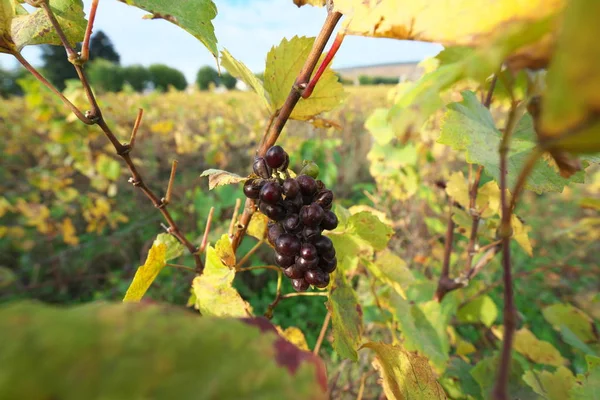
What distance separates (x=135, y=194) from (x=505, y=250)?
4.58 meters

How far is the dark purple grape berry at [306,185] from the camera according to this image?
63cm

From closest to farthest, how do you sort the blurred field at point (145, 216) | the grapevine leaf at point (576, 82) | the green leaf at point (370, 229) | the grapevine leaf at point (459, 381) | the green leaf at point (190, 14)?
1. the grapevine leaf at point (576, 82)
2. the green leaf at point (190, 14)
3. the green leaf at point (370, 229)
4. the grapevine leaf at point (459, 381)
5. the blurred field at point (145, 216)

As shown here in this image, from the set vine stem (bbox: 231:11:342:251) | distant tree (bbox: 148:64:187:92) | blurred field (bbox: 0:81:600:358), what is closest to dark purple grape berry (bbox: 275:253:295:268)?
vine stem (bbox: 231:11:342:251)

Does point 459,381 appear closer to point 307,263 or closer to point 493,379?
point 493,379

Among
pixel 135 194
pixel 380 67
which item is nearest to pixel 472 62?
pixel 135 194

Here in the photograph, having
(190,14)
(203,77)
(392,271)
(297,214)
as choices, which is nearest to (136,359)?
(297,214)

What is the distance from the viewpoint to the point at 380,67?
39094mm

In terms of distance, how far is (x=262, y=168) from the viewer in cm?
61

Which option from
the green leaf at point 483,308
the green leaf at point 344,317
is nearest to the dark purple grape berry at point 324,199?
the green leaf at point 344,317

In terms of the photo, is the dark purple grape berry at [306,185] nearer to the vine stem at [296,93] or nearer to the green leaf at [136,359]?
the vine stem at [296,93]

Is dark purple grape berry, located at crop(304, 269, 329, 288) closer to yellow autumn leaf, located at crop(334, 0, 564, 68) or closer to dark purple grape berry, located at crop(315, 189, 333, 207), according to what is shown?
dark purple grape berry, located at crop(315, 189, 333, 207)

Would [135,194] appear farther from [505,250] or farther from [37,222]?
[505,250]

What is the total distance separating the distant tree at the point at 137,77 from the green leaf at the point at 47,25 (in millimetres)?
27217

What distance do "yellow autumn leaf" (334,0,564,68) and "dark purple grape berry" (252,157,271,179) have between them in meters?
0.29
